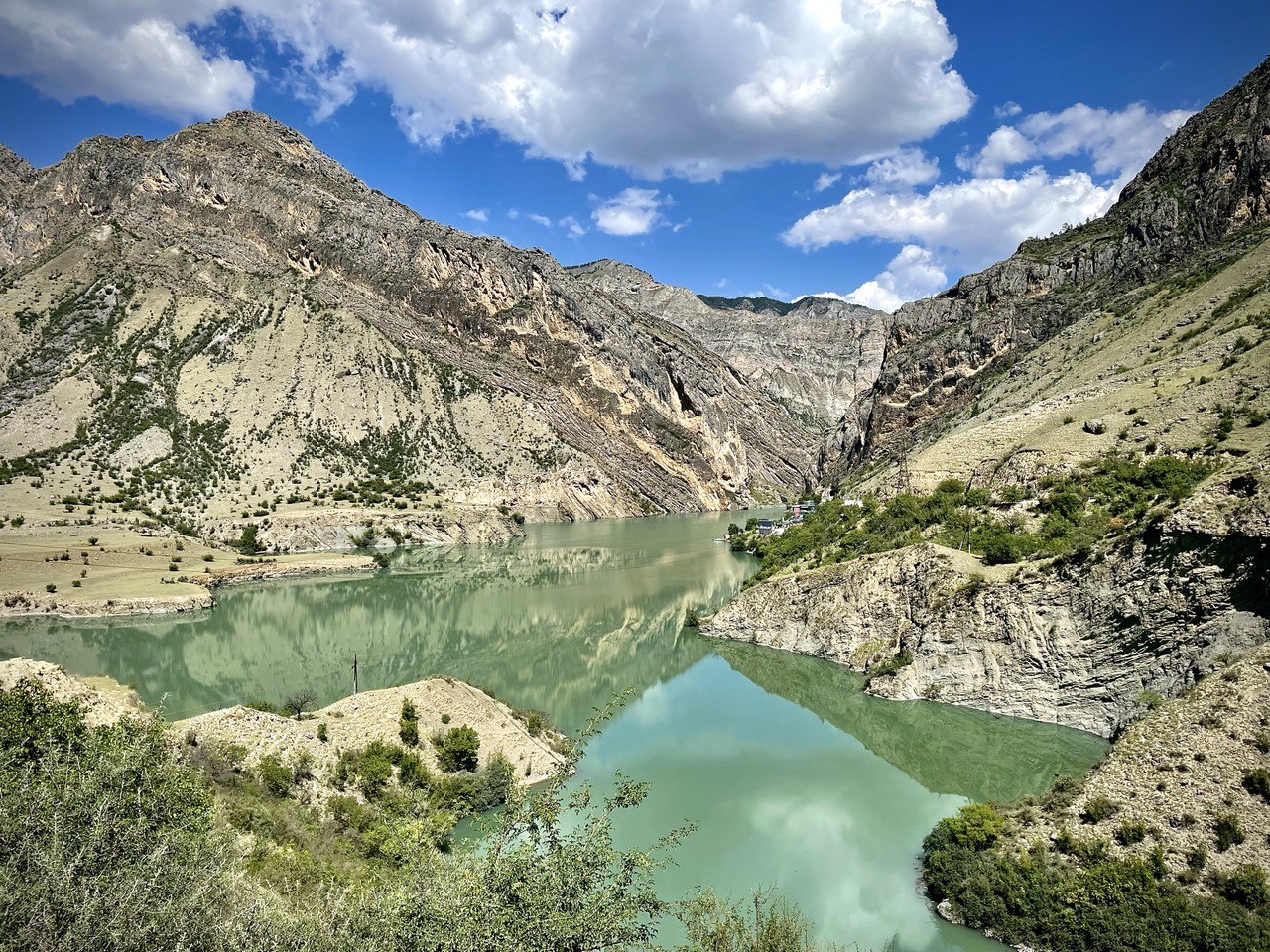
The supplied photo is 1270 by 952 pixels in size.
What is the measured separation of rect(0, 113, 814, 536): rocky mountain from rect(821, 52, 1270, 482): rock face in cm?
5881

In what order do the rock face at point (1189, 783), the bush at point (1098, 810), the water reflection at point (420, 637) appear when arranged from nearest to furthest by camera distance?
the rock face at point (1189, 783), the bush at point (1098, 810), the water reflection at point (420, 637)

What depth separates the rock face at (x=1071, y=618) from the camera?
76.8ft

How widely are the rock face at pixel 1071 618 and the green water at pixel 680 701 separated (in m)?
1.41

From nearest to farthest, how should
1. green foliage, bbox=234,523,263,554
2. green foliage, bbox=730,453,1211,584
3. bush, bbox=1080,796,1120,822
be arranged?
bush, bbox=1080,796,1120,822
green foliage, bbox=730,453,1211,584
green foliage, bbox=234,523,263,554

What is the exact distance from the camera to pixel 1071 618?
28.3 m

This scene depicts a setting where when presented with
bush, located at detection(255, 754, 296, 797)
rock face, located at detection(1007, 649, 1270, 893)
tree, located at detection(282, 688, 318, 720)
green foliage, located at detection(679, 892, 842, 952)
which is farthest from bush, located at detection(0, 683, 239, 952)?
rock face, located at detection(1007, 649, 1270, 893)

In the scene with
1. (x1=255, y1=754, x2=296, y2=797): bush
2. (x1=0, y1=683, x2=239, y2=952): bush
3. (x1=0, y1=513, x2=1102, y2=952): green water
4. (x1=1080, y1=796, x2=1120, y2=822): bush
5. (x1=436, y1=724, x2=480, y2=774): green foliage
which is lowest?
(x1=0, y1=513, x2=1102, y2=952): green water

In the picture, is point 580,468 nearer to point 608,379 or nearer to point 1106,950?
point 608,379

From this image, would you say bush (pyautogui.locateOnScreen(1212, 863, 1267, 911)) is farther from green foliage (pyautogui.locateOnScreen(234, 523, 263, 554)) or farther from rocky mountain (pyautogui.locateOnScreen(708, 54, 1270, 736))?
green foliage (pyautogui.locateOnScreen(234, 523, 263, 554))

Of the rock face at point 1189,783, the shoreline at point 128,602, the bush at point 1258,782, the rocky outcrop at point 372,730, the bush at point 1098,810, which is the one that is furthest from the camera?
the shoreline at point 128,602

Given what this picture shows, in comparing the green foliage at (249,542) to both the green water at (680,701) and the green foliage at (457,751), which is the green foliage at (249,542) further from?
the green foliage at (457,751)

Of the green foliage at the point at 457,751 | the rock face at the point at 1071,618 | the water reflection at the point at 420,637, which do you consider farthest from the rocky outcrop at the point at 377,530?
the green foliage at the point at 457,751

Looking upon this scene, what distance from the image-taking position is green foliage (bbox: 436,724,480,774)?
23391 millimetres

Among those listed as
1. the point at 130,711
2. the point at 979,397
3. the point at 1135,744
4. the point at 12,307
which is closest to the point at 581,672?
the point at 130,711
